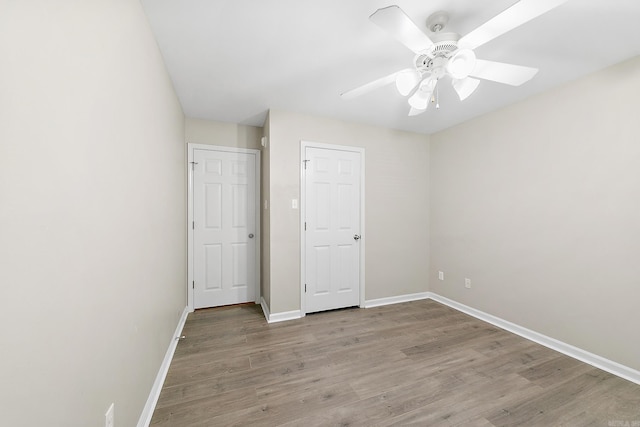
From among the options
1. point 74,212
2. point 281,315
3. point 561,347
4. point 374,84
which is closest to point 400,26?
point 374,84

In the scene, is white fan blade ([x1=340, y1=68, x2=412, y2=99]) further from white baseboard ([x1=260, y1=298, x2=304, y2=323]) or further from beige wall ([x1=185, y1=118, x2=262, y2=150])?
white baseboard ([x1=260, y1=298, x2=304, y2=323])

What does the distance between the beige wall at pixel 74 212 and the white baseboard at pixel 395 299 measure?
8.16 ft

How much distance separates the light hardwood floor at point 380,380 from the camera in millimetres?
1516

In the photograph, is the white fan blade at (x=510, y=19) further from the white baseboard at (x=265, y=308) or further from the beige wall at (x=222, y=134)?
the white baseboard at (x=265, y=308)

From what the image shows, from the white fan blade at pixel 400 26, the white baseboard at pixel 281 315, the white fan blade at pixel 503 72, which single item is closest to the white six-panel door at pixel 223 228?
the white baseboard at pixel 281 315

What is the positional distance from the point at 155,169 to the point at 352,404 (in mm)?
2100

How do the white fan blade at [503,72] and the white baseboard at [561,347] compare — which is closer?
the white fan blade at [503,72]

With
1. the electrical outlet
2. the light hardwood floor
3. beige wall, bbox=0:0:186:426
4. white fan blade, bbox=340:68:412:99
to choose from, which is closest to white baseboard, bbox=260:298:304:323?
the light hardwood floor

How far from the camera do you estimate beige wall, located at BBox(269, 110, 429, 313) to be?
285 cm

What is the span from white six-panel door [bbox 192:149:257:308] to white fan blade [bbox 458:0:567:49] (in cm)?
270

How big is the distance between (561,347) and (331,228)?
2.47 m

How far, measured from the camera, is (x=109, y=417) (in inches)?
40.6

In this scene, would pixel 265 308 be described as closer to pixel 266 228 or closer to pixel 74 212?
pixel 266 228

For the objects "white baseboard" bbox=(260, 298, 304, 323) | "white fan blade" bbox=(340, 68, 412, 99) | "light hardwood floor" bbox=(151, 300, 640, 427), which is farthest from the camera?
"white baseboard" bbox=(260, 298, 304, 323)
